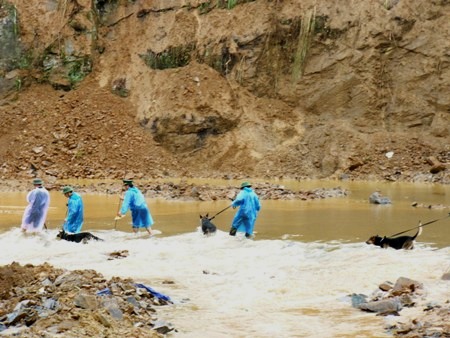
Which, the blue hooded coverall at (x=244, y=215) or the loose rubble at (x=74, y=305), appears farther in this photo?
the blue hooded coverall at (x=244, y=215)

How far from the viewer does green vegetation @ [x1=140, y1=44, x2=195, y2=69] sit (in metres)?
32.4

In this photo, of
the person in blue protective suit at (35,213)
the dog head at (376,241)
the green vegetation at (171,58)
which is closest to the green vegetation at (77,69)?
A: the green vegetation at (171,58)

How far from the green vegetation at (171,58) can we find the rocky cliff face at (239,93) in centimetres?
7

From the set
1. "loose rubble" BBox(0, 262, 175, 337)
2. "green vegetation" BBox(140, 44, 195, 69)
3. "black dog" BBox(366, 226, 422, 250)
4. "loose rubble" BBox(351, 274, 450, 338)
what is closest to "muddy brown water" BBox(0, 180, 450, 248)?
"black dog" BBox(366, 226, 422, 250)

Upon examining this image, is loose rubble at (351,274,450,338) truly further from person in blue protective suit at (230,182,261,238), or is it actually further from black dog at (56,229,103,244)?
black dog at (56,229,103,244)

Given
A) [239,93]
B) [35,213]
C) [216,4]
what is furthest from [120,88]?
[35,213]

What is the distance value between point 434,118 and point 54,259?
22.1 metres

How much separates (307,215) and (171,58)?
1883 cm

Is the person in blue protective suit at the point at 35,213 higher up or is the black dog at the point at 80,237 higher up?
the person in blue protective suit at the point at 35,213

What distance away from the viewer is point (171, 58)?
3266 centimetres

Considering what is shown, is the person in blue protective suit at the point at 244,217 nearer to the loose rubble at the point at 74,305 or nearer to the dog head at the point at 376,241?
the dog head at the point at 376,241

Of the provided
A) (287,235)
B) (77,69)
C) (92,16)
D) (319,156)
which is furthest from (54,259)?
(92,16)

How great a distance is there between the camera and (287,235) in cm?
1259

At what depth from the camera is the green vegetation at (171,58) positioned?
106 ft
